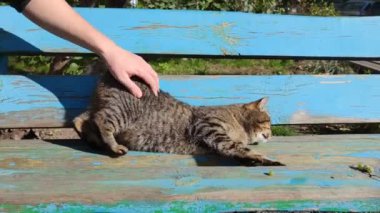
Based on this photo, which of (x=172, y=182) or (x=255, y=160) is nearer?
(x=172, y=182)

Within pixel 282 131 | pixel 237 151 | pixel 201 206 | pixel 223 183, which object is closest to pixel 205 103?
pixel 237 151

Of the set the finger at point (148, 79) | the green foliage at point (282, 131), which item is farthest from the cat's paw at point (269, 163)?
the green foliage at point (282, 131)

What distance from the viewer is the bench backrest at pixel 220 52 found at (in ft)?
11.0

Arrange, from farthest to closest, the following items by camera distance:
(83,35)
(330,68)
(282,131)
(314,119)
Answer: (330,68)
(282,131)
(314,119)
(83,35)

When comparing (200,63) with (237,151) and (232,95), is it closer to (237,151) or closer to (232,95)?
(232,95)

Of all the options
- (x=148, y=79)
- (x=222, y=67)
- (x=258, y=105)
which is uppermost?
(x=148, y=79)

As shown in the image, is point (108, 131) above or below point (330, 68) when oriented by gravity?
above

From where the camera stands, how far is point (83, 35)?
2.66 meters

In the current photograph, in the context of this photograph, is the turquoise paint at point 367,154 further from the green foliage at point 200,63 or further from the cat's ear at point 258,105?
the green foliage at point 200,63

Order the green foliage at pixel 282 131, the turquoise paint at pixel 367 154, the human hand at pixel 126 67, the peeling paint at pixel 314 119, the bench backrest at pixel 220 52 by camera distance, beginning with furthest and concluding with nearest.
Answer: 1. the green foliage at pixel 282 131
2. the peeling paint at pixel 314 119
3. the bench backrest at pixel 220 52
4. the turquoise paint at pixel 367 154
5. the human hand at pixel 126 67

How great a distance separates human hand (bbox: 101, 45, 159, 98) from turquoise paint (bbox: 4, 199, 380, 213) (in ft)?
2.49

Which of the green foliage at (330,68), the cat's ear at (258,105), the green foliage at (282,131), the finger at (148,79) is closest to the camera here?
the finger at (148,79)

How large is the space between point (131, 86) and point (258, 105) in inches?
35.8

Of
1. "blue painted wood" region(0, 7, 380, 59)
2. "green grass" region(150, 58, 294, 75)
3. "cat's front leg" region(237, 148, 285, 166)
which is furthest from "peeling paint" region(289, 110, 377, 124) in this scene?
"green grass" region(150, 58, 294, 75)
